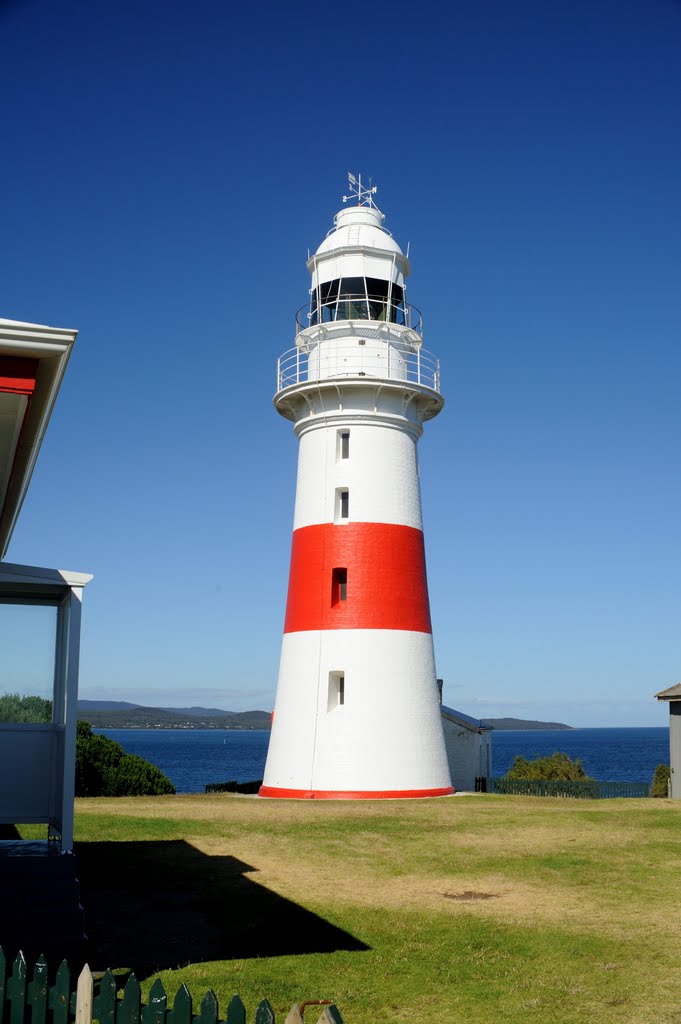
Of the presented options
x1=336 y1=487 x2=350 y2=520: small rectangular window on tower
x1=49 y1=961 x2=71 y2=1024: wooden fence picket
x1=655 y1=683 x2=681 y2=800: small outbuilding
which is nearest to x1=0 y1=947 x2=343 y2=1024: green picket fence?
x1=49 y1=961 x2=71 y2=1024: wooden fence picket

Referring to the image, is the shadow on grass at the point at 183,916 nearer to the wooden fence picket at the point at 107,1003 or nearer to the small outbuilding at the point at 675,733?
the wooden fence picket at the point at 107,1003

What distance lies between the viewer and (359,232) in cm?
3020

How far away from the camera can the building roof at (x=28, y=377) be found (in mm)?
6762

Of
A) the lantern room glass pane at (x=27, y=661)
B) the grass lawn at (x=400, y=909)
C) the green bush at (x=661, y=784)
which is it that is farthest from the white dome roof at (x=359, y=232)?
the green bush at (x=661, y=784)

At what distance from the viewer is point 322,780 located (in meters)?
26.6

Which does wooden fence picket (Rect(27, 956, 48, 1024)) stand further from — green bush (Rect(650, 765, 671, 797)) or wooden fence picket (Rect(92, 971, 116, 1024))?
green bush (Rect(650, 765, 671, 797))

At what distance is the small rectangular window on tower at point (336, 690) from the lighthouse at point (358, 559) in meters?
Result: 0.03

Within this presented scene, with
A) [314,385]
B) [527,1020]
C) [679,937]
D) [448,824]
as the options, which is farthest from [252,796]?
[527,1020]

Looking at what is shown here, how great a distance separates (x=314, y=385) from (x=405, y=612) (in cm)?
678

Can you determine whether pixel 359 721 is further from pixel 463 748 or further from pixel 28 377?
pixel 28 377

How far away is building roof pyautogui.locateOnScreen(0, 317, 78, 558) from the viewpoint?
22.2ft

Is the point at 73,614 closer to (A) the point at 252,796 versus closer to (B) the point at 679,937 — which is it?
(B) the point at 679,937

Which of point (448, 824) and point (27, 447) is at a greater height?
point (27, 447)

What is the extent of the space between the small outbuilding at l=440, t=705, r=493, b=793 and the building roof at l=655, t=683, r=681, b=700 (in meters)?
7.74
